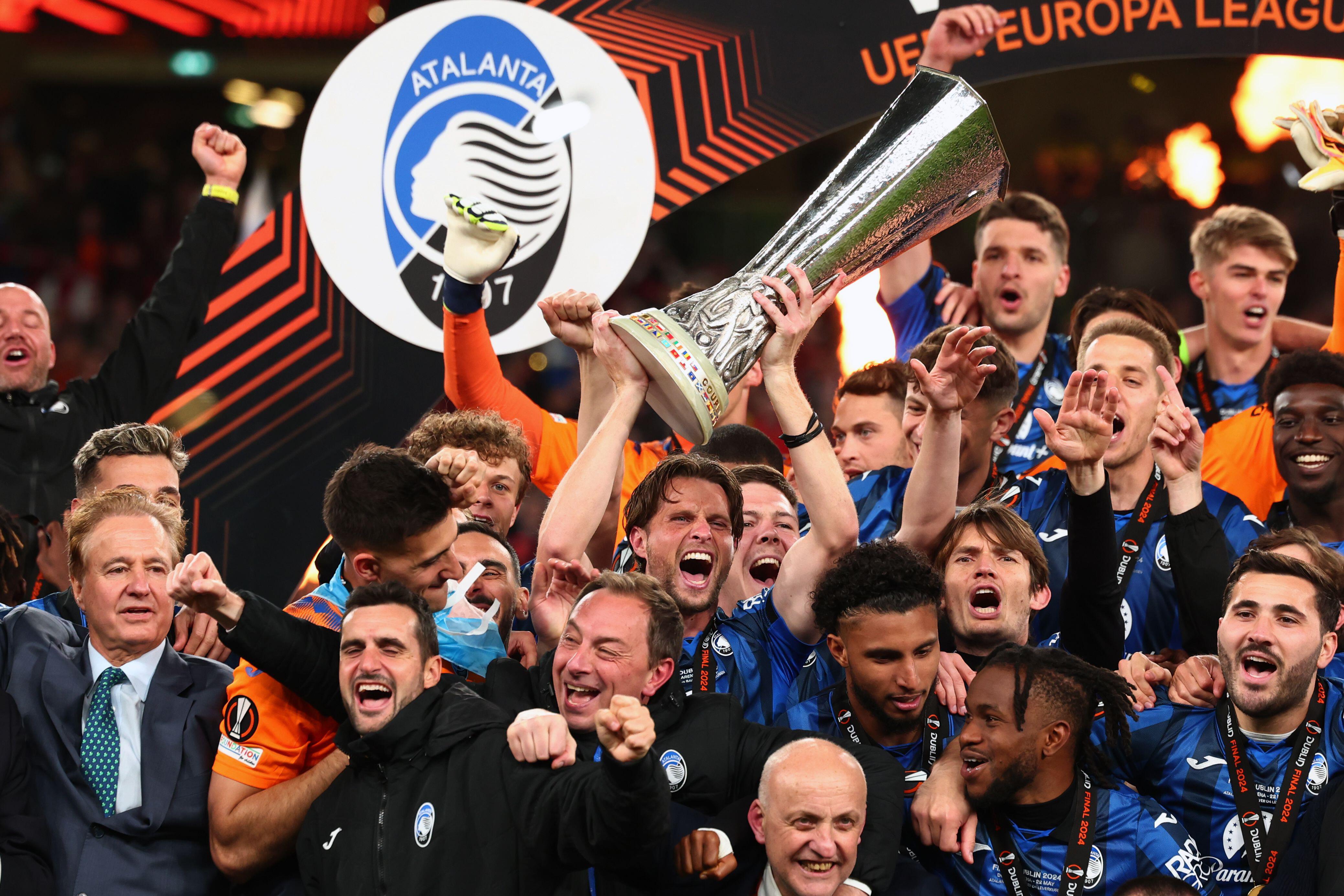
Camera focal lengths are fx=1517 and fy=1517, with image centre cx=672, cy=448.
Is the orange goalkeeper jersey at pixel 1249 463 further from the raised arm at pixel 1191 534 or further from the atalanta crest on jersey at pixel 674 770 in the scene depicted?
the atalanta crest on jersey at pixel 674 770

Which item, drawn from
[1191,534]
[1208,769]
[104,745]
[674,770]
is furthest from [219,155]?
[1208,769]

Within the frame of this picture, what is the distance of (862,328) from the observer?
20.4 feet

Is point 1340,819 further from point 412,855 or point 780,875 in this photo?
point 412,855

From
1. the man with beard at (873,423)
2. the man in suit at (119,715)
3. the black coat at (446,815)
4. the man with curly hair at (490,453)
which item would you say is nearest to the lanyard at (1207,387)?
the man with beard at (873,423)

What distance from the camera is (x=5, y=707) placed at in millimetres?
3572

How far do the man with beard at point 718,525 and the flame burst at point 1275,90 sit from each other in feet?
11.0

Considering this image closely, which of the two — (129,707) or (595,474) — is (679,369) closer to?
(595,474)

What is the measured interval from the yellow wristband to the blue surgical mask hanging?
2379 millimetres

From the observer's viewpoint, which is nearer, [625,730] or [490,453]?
[625,730]

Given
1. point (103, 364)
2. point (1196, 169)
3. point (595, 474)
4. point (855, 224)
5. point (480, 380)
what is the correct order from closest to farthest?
1. point (855, 224)
2. point (595, 474)
3. point (480, 380)
4. point (103, 364)
5. point (1196, 169)

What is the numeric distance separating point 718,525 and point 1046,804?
1.13m

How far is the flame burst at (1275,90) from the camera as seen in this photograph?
619 centimetres

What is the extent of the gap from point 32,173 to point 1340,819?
5.37 m

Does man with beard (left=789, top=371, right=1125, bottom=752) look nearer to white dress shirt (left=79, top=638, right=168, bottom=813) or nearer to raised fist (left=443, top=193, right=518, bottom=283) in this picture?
raised fist (left=443, top=193, right=518, bottom=283)
